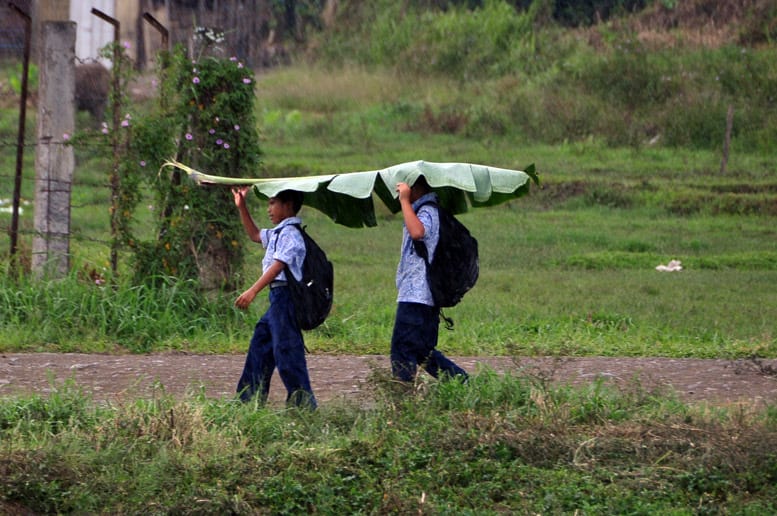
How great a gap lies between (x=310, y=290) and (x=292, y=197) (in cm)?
55

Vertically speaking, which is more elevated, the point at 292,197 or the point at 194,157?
the point at 194,157

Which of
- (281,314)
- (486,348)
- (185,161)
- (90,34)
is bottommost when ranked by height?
(486,348)

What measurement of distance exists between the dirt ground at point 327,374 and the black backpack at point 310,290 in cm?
51

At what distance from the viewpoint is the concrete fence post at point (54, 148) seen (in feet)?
28.0

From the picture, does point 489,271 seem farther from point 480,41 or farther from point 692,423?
point 480,41

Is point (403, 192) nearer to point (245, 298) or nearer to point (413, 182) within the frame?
point (413, 182)

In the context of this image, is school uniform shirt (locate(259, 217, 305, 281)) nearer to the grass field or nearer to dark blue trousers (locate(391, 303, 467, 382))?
dark blue trousers (locate(391, 303, 467, 382))

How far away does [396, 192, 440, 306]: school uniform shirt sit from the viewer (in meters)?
5.82

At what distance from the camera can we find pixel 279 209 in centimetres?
596

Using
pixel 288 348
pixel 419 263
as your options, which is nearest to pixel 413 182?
pixel 419 263

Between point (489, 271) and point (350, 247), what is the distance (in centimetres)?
216

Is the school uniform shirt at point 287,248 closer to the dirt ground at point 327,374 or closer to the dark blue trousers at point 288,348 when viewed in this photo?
the dark blue trousers at point 288,348

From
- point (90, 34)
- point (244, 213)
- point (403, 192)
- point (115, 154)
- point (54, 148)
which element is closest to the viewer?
point (403, 192)

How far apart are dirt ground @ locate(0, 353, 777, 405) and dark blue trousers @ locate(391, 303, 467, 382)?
27 cm
